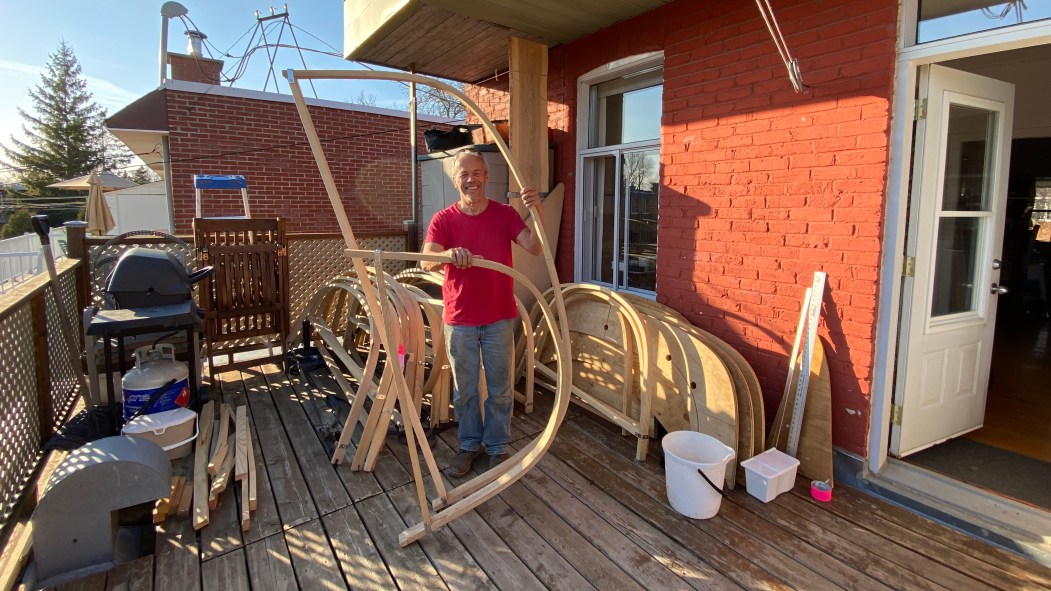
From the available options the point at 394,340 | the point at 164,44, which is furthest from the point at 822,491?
the point at 164,44

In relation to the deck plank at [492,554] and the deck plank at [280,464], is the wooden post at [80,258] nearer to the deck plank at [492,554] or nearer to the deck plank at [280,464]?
the deck plank at [280,464]

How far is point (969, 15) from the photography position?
2.30 meters

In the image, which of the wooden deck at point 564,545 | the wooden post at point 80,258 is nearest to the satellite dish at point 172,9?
the wooden post at point 80,258

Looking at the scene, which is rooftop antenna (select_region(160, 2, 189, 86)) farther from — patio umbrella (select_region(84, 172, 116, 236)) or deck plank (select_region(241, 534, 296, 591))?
deck plank (select_region(241, 534, 296, 591))

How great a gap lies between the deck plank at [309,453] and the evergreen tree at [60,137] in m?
31.5

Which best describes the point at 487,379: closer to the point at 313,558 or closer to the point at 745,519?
the point at 313,558

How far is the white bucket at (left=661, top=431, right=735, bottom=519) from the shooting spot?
2.35 m

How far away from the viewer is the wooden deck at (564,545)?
2.01 meters

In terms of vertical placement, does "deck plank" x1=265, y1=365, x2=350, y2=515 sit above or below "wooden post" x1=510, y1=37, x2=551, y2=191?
below

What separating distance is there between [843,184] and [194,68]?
11864 mm

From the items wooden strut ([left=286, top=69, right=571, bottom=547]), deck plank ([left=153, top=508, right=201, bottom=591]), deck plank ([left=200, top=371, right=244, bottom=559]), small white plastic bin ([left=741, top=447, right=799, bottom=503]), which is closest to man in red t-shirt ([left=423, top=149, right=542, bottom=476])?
wooden strut ([left=286, top=69, right=571, bottom=547])

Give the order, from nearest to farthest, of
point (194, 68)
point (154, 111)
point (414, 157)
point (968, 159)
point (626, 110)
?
point (968, 159)
point (626, 110)
point (414, 157)
point (154, 111)
point (194, 68)

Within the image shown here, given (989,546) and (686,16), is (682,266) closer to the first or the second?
(686,16)

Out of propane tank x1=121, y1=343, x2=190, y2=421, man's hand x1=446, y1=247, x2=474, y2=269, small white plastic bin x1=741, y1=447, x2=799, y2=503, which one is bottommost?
small white plastic bin x1=741, y1=447, x2=799, y2=503
